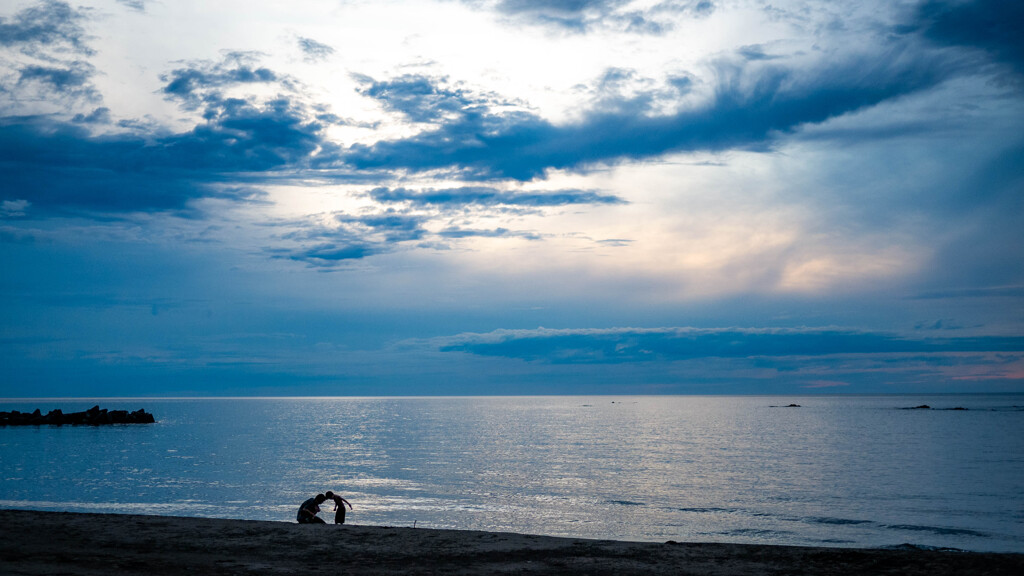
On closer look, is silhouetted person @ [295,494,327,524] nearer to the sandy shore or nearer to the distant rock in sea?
the sandy shore

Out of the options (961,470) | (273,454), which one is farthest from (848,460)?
(273,454)

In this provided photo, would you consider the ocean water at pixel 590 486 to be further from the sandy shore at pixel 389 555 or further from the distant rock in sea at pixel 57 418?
the distant rock in sea at pixel 57 418

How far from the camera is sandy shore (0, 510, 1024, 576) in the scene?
13281 millimetres

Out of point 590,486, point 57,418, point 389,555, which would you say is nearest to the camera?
point 389,555

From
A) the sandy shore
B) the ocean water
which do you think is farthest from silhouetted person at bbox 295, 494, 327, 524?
the ocean water

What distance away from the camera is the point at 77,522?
17.9 m

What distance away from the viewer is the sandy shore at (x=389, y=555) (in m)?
13.3

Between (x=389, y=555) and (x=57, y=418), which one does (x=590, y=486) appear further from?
(x=57, y=418)

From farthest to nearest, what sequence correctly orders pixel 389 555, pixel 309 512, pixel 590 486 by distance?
pixel 590 486 → pixel 309 512 → pixel 389 555

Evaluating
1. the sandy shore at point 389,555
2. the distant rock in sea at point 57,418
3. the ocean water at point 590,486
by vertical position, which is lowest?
the distant rock in sea at point 57,418

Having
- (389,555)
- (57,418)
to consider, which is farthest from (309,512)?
(57,418)

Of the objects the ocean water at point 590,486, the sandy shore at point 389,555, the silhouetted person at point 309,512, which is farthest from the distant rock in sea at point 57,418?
the sandy shore at point 389,555

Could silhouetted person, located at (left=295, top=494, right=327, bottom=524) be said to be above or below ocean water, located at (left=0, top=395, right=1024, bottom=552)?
above

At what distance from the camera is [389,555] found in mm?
14766
